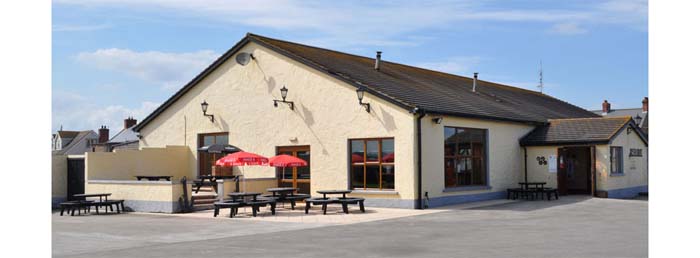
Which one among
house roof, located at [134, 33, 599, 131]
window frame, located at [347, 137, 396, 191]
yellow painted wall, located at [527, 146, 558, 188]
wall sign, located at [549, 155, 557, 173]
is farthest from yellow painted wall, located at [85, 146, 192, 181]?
wall sign, located at [549, 155, 557, 173]

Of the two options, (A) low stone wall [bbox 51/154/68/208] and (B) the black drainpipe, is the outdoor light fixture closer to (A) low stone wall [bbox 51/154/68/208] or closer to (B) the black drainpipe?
(B) the black drainpipe

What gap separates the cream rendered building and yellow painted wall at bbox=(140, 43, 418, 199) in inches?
1.3

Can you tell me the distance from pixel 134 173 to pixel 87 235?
1097cm

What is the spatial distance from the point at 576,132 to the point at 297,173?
9.80 meters

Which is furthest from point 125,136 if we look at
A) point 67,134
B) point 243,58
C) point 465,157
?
point 465,157

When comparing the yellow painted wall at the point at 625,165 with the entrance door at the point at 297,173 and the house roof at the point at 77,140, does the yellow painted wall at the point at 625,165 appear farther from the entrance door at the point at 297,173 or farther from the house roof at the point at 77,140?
the house roof at the point at 77,140

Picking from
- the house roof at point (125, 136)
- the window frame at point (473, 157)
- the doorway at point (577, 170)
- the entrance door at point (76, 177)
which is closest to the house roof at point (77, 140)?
the house roof at point (125, 136)

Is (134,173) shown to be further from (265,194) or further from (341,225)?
(341,225)

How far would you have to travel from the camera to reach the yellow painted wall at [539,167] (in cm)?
2516

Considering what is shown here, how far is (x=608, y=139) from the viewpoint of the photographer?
2408 centimetres

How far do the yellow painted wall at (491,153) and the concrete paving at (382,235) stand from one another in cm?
175

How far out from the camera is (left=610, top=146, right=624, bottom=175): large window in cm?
2523

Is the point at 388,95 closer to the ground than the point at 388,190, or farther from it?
farther from it
